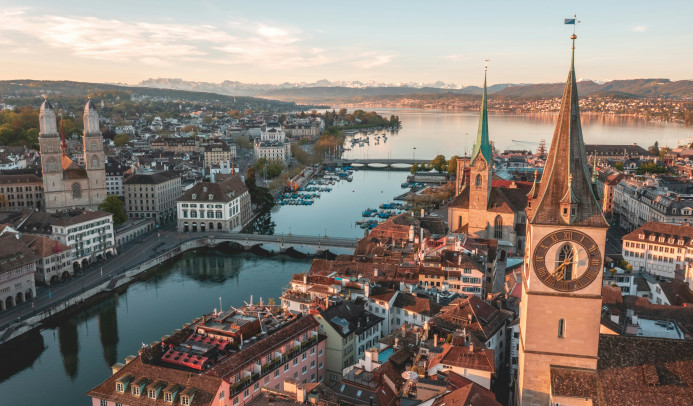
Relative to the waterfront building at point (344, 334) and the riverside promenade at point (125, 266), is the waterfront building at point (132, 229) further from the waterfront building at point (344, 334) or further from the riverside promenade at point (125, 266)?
the waterfront building at point (344, 334)

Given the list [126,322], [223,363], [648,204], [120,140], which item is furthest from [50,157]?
[120,140]

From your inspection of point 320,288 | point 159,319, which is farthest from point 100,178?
point 320,288

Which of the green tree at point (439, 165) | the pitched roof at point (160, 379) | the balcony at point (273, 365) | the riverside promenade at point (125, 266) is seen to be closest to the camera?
the pitched roof at point (160, 379)

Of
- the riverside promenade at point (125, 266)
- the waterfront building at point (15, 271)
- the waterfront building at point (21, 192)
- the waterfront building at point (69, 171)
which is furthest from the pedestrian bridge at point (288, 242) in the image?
the waterfront building at point (21, 192)

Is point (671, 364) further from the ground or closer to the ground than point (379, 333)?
further from the ground

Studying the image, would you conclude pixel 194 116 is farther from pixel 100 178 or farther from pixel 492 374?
pixel 492 374

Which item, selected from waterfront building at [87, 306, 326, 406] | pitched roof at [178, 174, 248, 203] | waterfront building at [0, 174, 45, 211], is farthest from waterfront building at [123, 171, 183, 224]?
waterfront building at [87, 306, 326, 406]

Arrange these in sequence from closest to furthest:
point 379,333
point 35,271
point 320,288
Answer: point 379,333
point 320,288
point 35,271
